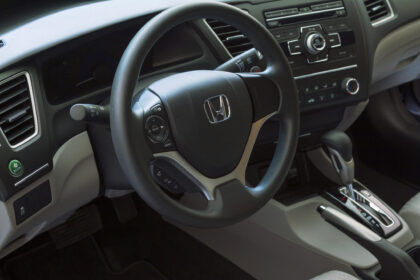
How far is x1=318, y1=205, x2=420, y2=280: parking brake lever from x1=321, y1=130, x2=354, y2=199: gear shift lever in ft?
0.51

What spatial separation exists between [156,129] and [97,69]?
0.32 metres

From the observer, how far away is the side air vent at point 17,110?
976 mm

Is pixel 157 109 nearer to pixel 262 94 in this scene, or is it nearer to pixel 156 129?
pixel 156 129

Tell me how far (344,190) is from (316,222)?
116mm

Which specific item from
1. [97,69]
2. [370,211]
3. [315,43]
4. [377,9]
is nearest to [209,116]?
[97,69]

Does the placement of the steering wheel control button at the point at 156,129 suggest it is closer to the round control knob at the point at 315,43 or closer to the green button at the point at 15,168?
the green button at the point at 15,168

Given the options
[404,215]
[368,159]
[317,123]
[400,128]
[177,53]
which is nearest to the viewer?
[177,53]

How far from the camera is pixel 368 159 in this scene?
2.07m

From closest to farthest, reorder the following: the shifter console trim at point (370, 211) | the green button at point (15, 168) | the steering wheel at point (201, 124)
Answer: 1. the steering wheel at point (201, 124)
2. the green button at point (15, 168)
3. the shifter console trim at point (370, 211)

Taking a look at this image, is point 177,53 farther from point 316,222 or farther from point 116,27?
point 316,222

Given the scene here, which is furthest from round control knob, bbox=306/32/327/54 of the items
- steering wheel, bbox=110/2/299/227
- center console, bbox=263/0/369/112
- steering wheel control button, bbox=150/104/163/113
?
steering wheel control button, bbox=150/104/163/113

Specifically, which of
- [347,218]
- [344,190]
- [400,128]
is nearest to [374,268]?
[347,218]

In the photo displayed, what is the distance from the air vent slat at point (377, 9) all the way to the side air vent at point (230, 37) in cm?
43

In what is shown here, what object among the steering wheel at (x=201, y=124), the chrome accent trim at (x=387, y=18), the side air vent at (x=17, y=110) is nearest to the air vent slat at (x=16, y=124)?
the side air vent at (x=17, y=110)
